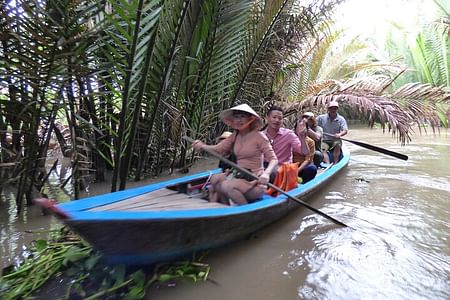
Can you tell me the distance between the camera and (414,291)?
253cm

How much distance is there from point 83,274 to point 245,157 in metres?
1.64

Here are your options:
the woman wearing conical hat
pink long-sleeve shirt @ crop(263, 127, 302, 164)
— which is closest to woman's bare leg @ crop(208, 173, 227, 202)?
the woman wearing conical hat

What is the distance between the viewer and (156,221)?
2.16 meters

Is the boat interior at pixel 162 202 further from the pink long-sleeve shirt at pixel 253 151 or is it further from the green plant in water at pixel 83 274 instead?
the pink long-sleeve shirt at pixel 253 151

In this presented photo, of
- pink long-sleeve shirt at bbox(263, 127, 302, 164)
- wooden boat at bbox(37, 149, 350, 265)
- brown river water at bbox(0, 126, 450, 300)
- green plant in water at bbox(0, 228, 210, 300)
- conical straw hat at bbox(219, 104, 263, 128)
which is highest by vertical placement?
conical straw hat at bbox(219, 104, 263, 128)

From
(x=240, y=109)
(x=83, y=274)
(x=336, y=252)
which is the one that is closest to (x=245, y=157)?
(x=240, y=109)

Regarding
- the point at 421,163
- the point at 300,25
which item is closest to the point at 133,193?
the point at 300,25

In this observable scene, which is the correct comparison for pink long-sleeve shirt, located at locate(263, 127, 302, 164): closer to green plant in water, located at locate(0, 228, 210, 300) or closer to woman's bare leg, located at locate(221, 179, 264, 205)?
woman's bare leg, located at locate(221, 179, 264, 205)

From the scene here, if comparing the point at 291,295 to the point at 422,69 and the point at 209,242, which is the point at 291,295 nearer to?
the point at 209,242

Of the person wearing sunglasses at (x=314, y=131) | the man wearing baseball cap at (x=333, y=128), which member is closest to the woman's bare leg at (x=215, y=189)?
the person wearing sunglasses at (x=314, y=131)

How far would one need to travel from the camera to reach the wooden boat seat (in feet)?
8.50

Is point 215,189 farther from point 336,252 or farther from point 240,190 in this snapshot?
point 336,252

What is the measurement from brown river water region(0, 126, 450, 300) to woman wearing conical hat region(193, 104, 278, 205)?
0.46 meters

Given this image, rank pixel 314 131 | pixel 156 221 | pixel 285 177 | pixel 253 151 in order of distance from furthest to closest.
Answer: pixel 314 131, pixel 285 177, pixel 253 151, pixel 156 221
